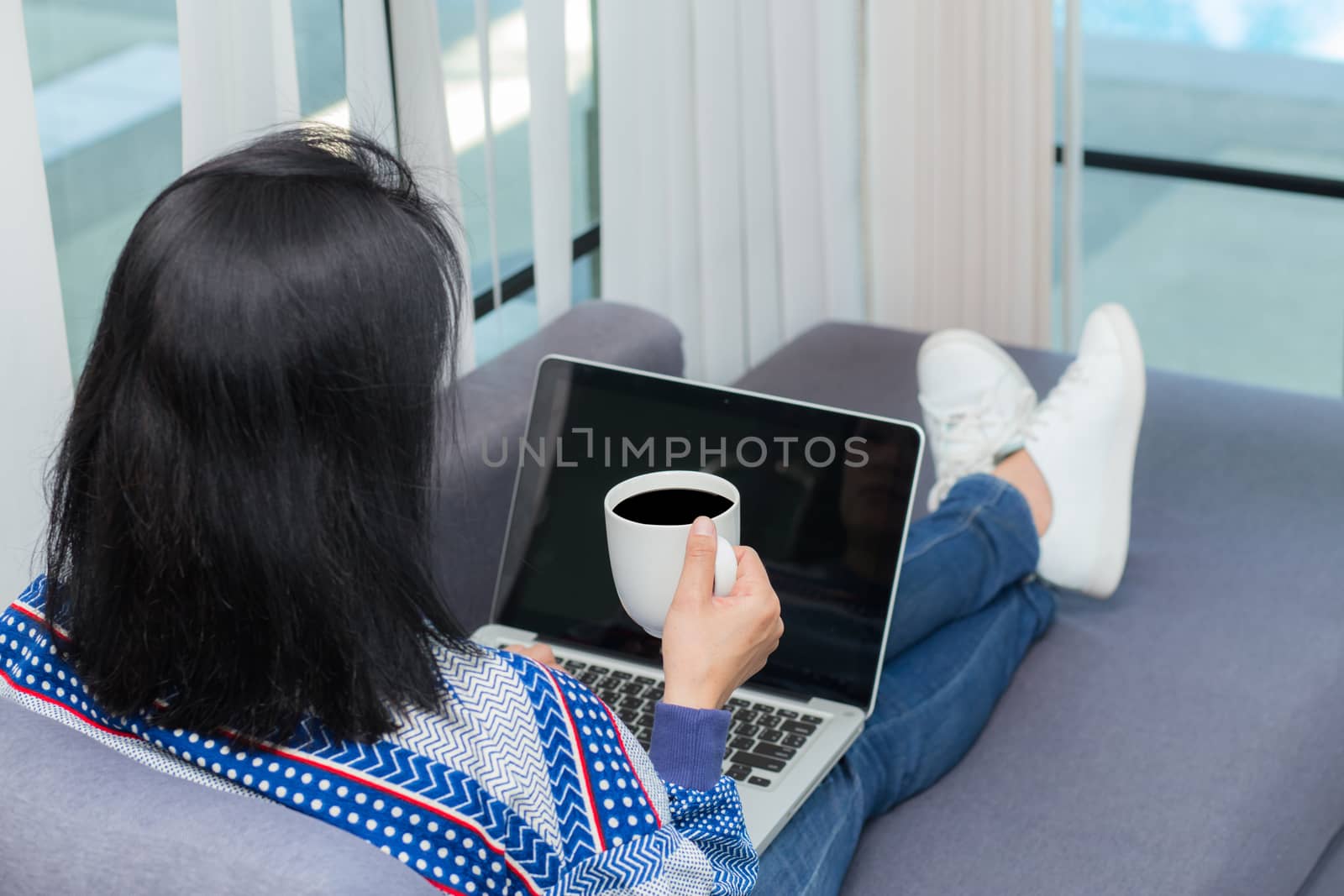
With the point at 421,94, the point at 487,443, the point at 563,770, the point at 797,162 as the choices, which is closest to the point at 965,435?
the point at 487,443

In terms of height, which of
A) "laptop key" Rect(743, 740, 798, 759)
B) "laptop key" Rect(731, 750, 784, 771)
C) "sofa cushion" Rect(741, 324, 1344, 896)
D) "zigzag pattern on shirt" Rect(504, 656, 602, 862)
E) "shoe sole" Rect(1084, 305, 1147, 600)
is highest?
"zigzag pattern on shirt" Rect(504, 656, 602, 862)

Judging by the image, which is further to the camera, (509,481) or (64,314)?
(509,481)

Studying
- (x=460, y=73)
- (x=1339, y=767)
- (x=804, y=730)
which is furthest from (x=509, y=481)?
(x=1339, y=767)

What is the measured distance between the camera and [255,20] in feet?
4.38

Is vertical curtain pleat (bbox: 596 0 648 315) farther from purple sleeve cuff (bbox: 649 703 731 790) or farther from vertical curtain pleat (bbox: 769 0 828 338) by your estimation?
purple sleeve cuff (bbox: 649 703 731 790)

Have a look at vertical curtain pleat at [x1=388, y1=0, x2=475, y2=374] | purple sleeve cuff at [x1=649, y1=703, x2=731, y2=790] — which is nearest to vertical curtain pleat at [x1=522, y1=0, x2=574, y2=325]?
vertical curtain pleat at [x1=388, y1=0, x2=475, y2=374]

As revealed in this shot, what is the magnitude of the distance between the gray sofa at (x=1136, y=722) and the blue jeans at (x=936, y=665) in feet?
0.14

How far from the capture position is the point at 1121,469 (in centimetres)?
165

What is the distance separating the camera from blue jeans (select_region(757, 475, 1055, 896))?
3.88 ft

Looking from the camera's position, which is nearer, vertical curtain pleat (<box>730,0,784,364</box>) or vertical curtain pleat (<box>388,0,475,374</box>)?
vertical curtain pleat (<box>388,0,475,374</box>)

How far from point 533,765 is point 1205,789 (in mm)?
785

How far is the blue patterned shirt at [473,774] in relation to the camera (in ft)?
2.56

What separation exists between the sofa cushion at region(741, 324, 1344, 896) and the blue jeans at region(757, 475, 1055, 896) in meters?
0.04

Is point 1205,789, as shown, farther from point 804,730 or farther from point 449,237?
point 449,237
